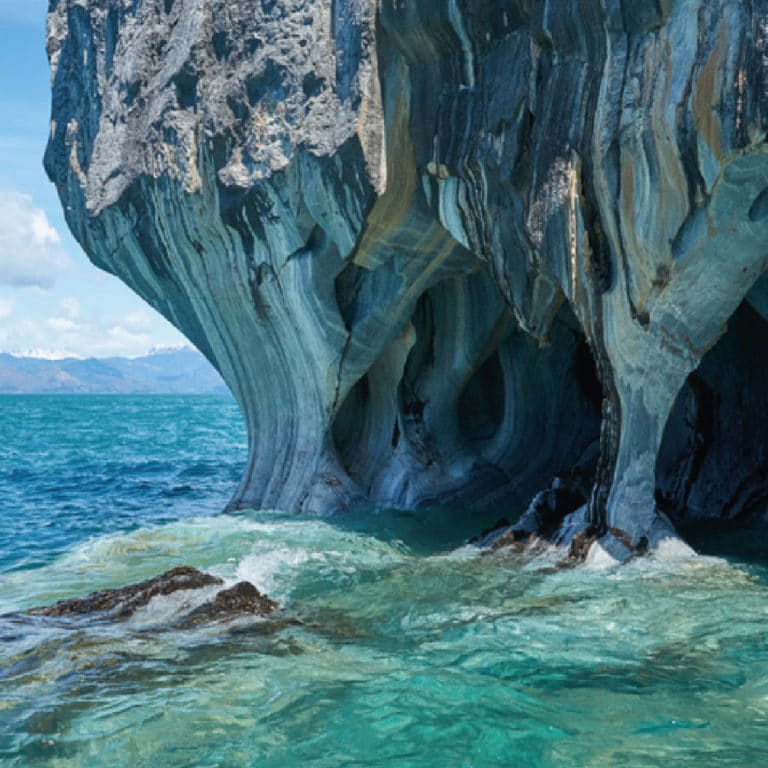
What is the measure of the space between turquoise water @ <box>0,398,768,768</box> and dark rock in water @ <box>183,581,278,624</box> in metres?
0.23

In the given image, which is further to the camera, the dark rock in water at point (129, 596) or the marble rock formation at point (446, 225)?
the marble rock formation at point (446, 225)

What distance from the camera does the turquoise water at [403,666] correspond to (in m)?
5.28

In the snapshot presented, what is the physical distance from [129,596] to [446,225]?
5.83 metres

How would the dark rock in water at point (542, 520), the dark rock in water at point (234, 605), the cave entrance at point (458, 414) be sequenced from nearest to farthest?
the dark rock in water at point (234, 605)
the dark rock in water at point (542, 520)
the cave entrance at point (458, 414)

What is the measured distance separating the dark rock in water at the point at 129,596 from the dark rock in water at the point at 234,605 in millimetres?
422

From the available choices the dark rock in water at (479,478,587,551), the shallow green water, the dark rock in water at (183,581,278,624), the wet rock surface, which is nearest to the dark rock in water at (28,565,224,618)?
the wet rock surface

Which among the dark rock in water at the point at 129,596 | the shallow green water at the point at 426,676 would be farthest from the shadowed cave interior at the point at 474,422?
the dark rock in water at the point at 129,596

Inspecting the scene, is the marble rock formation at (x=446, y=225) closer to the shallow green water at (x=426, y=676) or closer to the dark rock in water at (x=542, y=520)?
the dark rock in water at (x=542, y=520)

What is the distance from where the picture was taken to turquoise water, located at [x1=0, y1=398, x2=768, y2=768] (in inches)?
208

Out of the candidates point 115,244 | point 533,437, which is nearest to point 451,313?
point 533,437

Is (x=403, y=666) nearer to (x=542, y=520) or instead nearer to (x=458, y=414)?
(x=542, y=520)

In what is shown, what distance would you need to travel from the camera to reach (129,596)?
8.38 meters

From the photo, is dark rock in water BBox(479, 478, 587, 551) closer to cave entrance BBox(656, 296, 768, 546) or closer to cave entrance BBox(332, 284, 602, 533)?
cave entrance BBox(656, 296, 768, 546)

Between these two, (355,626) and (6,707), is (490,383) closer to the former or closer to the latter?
(355,626)
